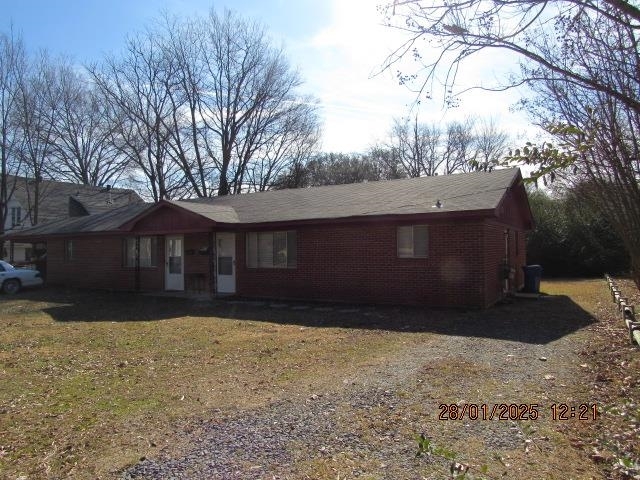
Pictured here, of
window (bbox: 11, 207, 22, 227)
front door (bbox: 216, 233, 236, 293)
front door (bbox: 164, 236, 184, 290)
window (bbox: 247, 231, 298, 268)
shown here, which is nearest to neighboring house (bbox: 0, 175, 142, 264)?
window (bbox: 11, 207, 22, 227)

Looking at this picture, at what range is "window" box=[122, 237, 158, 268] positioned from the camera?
1931 cm

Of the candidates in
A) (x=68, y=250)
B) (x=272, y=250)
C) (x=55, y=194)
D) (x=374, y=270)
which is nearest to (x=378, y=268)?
(x=374, y=270)

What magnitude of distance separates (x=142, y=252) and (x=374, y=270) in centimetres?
998

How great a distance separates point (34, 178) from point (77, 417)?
36422mm

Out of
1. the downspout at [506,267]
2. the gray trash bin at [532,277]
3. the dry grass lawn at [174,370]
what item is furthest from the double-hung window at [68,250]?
the gray trash bin at [532,277]

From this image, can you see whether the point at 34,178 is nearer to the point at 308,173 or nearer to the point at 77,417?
the point at 308,173

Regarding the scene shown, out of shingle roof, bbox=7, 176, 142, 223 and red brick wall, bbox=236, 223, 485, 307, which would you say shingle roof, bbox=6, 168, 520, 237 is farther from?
shingle roof, bbox=7, 176, 142, 223

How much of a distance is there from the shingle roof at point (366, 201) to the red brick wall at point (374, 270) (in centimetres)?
53

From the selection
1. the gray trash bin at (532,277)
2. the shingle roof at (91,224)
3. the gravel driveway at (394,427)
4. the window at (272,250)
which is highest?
the shingle roof at (91,224)

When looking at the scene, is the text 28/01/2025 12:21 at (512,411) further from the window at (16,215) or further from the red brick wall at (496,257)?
the window at (16,215)

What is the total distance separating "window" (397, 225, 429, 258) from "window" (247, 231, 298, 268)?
11.1ft

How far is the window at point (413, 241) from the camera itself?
44.1 feet

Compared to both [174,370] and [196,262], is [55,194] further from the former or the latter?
[174,370]

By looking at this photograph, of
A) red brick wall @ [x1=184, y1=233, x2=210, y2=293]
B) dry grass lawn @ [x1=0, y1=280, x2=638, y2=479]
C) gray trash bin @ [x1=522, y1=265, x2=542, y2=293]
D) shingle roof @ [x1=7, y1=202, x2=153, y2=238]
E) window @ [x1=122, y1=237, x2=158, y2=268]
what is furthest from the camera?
shingle roof @ [x1=7, y1=202, x2=153, y2=238]
